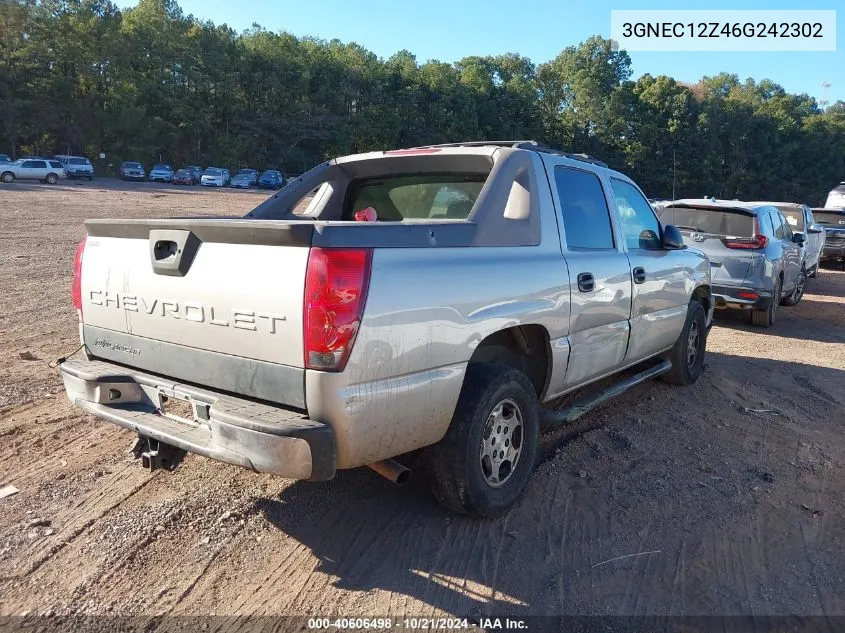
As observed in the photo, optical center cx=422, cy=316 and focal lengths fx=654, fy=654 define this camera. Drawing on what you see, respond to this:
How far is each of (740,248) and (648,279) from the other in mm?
4952

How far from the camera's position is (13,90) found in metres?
51.3

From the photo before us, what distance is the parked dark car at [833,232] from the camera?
1828 cm

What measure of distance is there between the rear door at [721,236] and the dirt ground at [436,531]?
13.7 feet

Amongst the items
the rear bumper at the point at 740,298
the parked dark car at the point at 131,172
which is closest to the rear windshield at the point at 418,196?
the rear bumper at the point at 740,298

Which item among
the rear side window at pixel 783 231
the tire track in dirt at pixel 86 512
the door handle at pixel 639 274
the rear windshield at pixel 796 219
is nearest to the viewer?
the tire track in dirt at pixel 86 512

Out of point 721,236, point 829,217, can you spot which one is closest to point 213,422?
point 721,236

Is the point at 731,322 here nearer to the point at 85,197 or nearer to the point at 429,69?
the point at 85,197

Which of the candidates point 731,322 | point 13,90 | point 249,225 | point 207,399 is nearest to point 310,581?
point 207,399

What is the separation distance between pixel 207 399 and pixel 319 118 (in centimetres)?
6246

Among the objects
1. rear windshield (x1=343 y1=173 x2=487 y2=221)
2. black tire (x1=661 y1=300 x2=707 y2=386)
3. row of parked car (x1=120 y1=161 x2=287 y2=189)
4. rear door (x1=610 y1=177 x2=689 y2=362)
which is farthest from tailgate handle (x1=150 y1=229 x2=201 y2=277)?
row of parked car (x1=120 y1=161 x2=287 y2=189)

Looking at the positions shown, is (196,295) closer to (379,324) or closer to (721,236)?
(379,324)

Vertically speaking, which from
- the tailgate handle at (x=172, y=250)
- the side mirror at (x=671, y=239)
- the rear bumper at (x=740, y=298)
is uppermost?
the tailgate handle at (x=172, y=250)

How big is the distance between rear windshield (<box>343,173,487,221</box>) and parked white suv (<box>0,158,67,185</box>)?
3813 centimetres

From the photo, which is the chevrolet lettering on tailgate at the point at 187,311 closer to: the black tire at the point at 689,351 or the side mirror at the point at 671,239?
the side mirror at the point at 671,239
